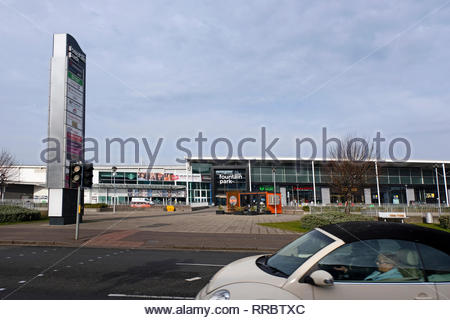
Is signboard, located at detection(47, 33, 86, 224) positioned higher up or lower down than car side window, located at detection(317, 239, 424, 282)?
higher up

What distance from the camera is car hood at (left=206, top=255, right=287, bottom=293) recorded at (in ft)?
10.4

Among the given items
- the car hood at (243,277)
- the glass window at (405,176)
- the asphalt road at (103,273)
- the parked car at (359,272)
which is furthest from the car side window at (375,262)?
A: the glass window at (405,176)

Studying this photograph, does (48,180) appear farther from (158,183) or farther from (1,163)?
(158,183)

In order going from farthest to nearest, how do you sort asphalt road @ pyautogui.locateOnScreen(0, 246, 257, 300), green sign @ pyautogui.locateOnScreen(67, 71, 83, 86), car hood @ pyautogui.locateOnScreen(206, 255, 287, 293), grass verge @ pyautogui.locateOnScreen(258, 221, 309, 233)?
green sign @ pyautogui.locateOnScreen(67, 71, 83, 86) < grass verge @ pyautogui.locateOnScreen(258, 221, 309, 233) < asphalt road @ pyautogui.locateOnScreen(0, 246, 257, 300) < car hood @ pyautogui.locateOnScreen(206, 255, 287, 293)

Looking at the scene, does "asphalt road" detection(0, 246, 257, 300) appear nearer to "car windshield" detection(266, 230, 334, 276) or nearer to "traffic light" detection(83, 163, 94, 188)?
"car windshield" detection(266, 230, 334, 276)

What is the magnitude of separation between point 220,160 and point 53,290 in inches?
2592

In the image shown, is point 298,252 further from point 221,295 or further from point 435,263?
point 435,263

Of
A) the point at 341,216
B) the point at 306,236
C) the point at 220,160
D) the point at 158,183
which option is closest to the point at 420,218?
the point at 341,216

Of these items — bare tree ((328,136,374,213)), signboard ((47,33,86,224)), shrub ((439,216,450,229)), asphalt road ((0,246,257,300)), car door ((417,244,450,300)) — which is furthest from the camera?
bare tree ((328,136,374,213))

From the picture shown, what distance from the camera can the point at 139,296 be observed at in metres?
5.33

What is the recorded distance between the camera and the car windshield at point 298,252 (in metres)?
3.41

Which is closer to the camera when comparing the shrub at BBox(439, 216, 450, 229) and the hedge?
the shrub at BBox(439, 216, 450, 229)

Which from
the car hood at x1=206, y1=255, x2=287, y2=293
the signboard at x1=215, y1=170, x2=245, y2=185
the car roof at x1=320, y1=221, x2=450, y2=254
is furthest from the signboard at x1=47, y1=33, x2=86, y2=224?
the signboard at x1=215, y1=170, x2=245, y2=185

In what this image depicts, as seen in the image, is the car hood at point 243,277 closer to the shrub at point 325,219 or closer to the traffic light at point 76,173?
the traffic light at point 76,173
